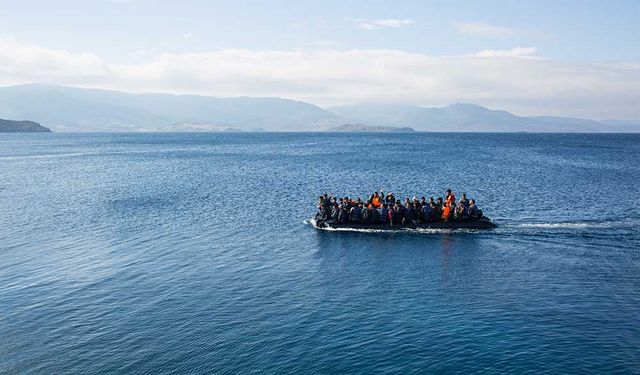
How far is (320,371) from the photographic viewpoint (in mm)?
23625

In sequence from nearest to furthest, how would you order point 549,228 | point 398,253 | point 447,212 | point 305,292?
point 305,292 → point 398,253 → point 549,228 → point 447,212

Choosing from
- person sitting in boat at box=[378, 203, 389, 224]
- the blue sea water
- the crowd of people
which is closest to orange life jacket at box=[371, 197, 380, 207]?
the crowd of people

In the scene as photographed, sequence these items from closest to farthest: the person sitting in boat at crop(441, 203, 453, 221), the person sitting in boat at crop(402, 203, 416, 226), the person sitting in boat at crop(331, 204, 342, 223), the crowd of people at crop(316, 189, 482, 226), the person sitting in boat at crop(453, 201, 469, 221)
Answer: the person sitting in boat at crop(453, 201, 469, 221) < the crowd of people at crop(316, 189, 482, 226) < the person sitting in boat at crop(441, 203, 453, 221) < the person sitting in boat at crop(402, 203, 416, 226) < the person sitting in boat at crop(331, 204, 342, 223)

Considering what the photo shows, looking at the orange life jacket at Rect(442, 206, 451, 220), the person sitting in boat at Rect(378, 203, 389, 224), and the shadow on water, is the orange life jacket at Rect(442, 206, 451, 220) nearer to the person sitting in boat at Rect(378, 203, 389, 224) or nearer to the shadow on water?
the shadow on water

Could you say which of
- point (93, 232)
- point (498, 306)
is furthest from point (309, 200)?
point (498, 306)

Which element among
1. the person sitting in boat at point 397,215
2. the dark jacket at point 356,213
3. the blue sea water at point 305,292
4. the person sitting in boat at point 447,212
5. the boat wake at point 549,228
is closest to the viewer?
the blue sea water at point 305,292

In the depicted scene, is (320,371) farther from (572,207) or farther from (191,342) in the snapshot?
(572,207)

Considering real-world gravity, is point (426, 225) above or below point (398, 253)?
above

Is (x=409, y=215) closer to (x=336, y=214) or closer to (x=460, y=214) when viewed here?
(x=460, y=214)

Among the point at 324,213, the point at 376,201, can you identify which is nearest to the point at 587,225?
the point at 376,201

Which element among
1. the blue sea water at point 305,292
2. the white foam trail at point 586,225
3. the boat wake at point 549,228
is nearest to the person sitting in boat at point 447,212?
the boat wake at point 549,228

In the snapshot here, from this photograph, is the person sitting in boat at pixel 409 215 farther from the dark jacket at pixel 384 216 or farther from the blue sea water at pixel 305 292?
the blue sea water at pixel 305 292

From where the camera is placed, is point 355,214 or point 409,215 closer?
point 409,215

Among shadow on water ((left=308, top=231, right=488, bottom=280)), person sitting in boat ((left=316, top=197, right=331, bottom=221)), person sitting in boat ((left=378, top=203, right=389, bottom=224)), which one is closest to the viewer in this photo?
shadow on water ((left=308, top=231, right=488, bottom=280))
